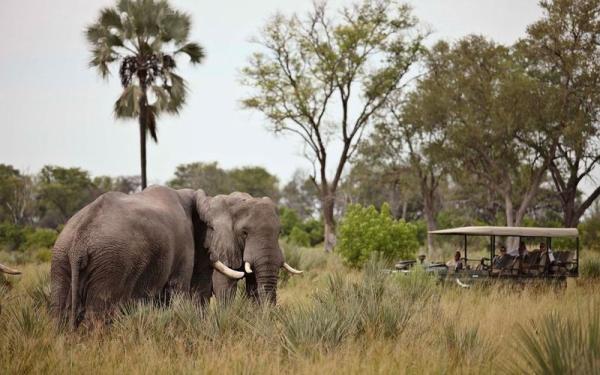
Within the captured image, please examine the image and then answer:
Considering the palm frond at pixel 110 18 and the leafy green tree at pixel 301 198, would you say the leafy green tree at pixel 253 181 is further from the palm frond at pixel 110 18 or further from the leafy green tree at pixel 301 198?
the palm frond at pixel 110 18

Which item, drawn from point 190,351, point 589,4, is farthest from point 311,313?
point 589,4

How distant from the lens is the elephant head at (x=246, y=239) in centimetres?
1059

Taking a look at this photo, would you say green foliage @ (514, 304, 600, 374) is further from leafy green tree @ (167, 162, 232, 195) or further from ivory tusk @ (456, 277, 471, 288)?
leafy green tree @ (167, 162, 232, 195)

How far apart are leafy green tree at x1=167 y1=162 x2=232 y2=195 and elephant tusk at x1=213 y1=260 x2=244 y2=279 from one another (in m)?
58.1

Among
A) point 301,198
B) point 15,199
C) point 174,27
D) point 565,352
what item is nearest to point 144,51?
point 174,27

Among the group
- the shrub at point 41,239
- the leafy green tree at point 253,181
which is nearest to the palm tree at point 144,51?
the shrub at point 41,239

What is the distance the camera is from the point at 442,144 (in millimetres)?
34969

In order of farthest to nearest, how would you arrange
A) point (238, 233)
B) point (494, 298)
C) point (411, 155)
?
point (411, 155)
point (494, 298)
point (238, 233)

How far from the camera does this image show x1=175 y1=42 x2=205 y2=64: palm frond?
91.0ft

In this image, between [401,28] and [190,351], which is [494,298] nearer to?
[190,351]

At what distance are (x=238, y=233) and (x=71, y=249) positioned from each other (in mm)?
3162

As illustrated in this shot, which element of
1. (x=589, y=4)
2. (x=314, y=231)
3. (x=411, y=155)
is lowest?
(x=314, y=231)

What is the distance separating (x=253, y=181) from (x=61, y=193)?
779 inches

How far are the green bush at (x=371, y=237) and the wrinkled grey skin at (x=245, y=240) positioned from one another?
13.4 metres
